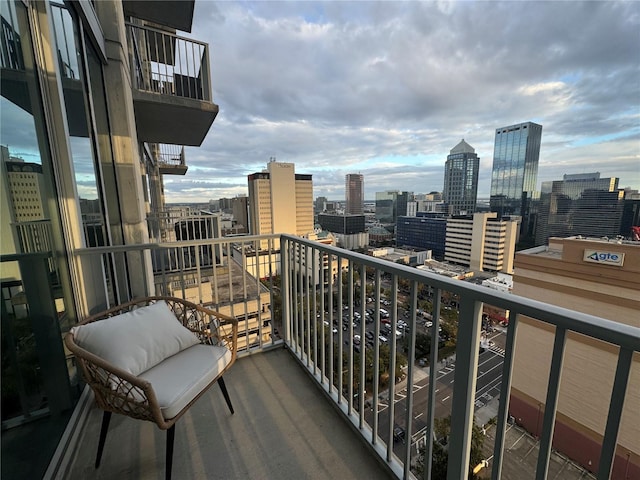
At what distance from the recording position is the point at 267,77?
25.8 ft

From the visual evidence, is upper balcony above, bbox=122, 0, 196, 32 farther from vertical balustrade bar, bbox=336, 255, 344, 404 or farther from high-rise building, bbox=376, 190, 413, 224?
high-rise building, bbox=376, 190, 413, 224

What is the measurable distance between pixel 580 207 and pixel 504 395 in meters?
7.65

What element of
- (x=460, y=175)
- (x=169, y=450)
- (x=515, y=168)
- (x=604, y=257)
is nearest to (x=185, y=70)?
(x=169, y=450)

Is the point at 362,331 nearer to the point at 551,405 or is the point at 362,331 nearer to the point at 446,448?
the point at 446,448

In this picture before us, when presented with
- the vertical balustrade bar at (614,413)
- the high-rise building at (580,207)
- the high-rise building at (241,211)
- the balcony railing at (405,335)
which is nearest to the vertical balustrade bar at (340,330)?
the balcony railing at (405,335)

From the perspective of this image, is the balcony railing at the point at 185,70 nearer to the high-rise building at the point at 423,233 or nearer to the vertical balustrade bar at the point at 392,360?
the vertical balustrade bar at the point at 392,360

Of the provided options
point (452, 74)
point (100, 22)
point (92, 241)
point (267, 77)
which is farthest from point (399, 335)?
point (452, 74)

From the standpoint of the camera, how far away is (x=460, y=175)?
18875mm

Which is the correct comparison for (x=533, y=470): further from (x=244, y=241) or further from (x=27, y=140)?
(x=27, y=140)

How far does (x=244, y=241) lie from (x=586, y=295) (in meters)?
5.37

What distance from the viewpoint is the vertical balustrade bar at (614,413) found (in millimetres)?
635

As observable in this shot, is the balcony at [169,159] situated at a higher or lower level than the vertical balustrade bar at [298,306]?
higher

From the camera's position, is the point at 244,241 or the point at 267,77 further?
the point at 267,77

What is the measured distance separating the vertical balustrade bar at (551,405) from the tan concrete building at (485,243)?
19.0 feet
